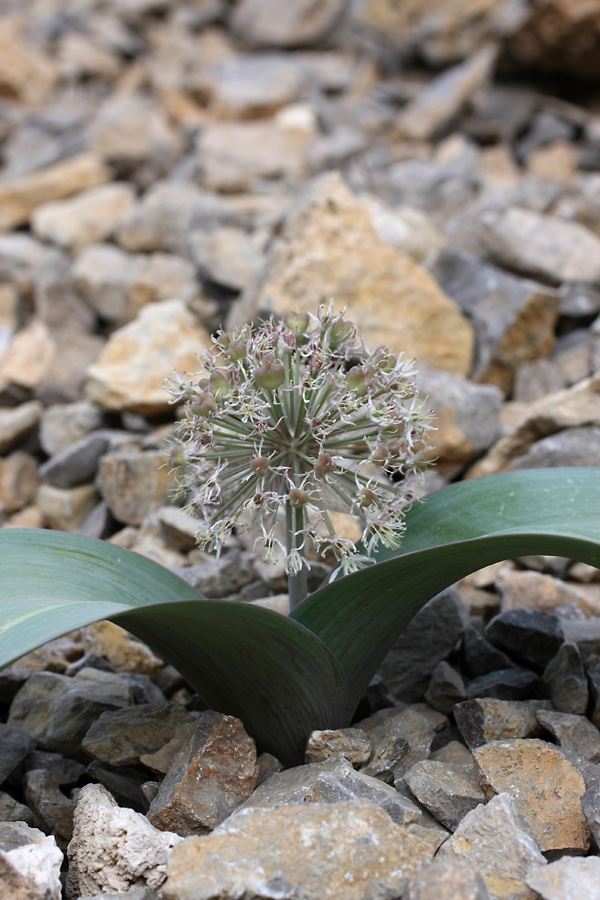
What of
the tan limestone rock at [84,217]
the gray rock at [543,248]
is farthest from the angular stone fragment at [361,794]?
the tan limestone rock at [84,217]

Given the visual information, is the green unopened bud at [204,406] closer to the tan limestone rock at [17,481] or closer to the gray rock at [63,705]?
the gray rock at [63,705]

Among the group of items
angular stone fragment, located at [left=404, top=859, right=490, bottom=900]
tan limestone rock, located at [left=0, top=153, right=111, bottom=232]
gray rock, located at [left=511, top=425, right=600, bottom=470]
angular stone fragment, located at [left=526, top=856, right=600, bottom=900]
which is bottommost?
angular stone fragment, located at [left=526, top=856, right=600, bottom=900]

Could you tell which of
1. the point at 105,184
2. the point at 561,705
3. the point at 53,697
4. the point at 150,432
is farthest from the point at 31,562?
the point at 105,184

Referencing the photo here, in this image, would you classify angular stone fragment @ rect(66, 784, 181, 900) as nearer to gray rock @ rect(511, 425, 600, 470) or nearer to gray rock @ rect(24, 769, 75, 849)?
gray rock @ rect(24, 769, 75, 849)

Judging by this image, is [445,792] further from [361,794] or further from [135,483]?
[135,483]

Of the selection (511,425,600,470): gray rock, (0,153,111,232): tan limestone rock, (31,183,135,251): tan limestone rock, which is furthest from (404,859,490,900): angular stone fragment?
(0,153,111,232): tan limestone rock
